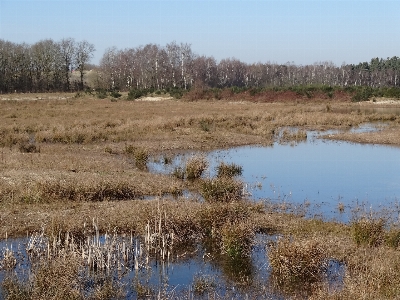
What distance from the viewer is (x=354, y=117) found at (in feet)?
139

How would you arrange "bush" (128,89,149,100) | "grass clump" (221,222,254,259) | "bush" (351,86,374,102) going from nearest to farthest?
"grass clump" (221,222,254,259) < "bush" (128,89,149,100) < "bush" (351,86,374,102)

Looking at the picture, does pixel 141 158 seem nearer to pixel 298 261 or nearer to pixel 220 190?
pixel 220 190

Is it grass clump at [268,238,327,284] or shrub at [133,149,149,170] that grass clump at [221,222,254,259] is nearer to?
grass clump at [268,238,327,284]

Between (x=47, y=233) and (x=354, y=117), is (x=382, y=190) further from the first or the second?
(x=354, y=117)

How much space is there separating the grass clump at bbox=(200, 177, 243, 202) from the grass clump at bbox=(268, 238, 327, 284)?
463 centimetres

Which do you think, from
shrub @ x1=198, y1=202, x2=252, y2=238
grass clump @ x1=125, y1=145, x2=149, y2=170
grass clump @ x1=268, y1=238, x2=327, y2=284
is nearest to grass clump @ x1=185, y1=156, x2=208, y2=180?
grass clump @ x1=125, y1=145, x2=149, y2=170

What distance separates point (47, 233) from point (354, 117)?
36.2 metres

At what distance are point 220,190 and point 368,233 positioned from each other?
5086mm

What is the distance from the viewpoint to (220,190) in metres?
14.9

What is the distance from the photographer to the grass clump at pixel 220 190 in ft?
48.2

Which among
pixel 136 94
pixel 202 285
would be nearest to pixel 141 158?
pixel 202 285

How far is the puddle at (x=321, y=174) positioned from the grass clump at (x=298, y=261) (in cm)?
383

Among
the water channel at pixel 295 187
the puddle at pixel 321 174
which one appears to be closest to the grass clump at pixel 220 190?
the water channel at pixel 295 187

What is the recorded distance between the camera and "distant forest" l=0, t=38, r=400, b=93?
8406 centimetres
